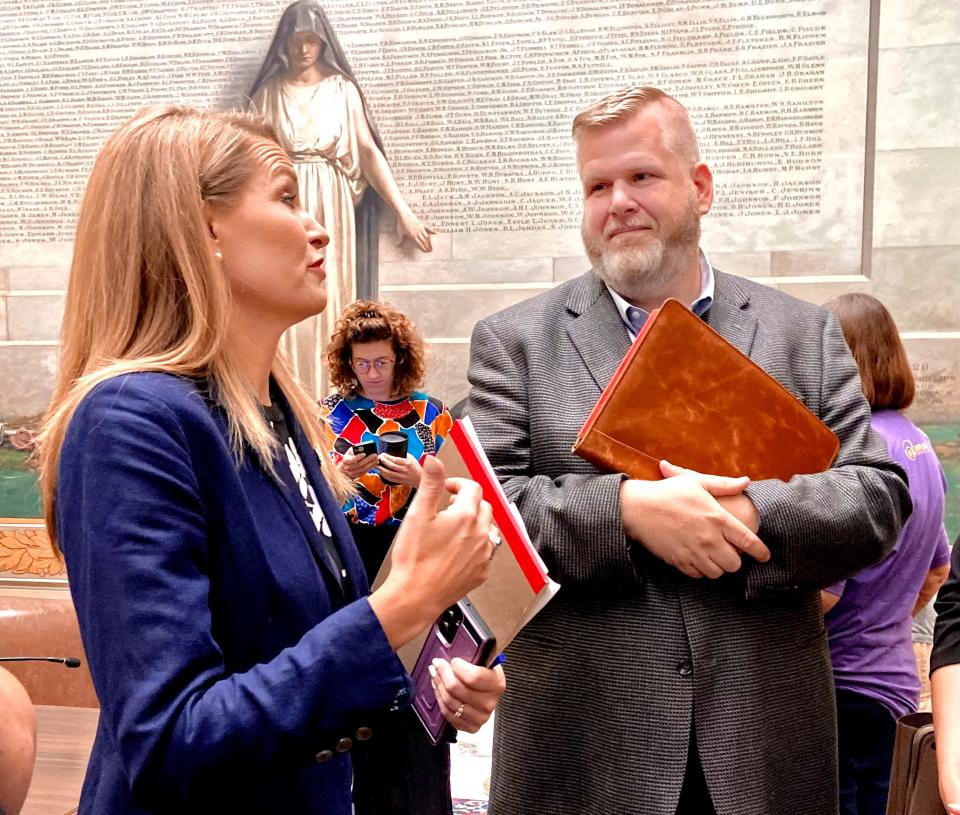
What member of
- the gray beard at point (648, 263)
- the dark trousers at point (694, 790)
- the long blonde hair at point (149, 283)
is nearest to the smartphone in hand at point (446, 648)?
the long blonde hair at point (149, 283)

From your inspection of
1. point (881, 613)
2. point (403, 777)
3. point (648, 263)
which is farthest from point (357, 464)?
point (648, 263)

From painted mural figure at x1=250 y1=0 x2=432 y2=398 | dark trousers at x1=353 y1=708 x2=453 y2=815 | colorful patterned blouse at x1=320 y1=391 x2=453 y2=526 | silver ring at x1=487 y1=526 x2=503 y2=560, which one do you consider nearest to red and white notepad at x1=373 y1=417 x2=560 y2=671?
silver ring at x1=487 y1=526 x2=503 y2=560

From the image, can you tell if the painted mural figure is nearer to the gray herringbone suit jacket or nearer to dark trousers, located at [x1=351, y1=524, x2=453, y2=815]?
dark trousers, located at [x1=351, y1=524, x2=453, y2=815]

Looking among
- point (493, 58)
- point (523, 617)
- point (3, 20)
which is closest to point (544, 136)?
point (493, 58)

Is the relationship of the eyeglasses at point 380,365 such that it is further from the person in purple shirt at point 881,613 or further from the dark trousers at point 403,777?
the person in purple shirt at point 881,613

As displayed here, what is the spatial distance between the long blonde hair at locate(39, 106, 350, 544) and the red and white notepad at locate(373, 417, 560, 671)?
0.89 ft

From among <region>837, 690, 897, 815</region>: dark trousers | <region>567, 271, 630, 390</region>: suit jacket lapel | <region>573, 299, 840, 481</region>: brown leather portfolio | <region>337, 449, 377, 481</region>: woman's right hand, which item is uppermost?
<region>567, 271, 630, 390</region>: suit jacket lapel

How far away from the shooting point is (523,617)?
157cm

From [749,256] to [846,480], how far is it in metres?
4.74

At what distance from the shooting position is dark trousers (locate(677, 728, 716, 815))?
6.56 ft

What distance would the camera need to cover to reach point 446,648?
1.55 metres

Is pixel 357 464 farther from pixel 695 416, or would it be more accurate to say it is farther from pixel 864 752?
pixel 695 416

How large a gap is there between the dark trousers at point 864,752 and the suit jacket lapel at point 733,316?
118cm

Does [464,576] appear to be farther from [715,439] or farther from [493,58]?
[493,58]
